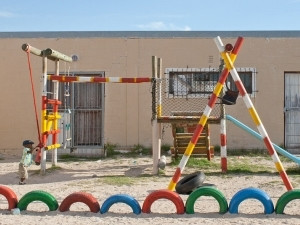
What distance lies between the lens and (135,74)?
14.3 meters

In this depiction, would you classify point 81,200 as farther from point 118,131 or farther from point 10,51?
point 10,51

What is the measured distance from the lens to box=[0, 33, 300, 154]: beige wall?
46.5 feet

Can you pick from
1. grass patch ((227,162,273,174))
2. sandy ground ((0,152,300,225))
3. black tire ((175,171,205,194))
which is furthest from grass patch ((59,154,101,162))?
black tire ((175,171,205,194))

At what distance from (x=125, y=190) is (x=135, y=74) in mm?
6312

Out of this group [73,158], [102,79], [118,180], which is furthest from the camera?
[73,158]

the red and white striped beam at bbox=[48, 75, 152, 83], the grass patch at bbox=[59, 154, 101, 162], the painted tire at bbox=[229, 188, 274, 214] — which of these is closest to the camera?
the painted tire at bbox=[229, 188, 274, 214]

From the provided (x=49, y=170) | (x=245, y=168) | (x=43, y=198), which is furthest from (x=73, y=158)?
(x=43, y=198)

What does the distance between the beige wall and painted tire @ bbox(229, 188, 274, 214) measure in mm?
7830

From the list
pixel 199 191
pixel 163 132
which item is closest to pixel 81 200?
pixel 199 191

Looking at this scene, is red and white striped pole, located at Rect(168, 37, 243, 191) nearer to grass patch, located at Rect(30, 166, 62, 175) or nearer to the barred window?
grass patch, located at Rect(30, 166, 62, 175)

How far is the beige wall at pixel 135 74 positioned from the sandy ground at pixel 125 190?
3.75 ft

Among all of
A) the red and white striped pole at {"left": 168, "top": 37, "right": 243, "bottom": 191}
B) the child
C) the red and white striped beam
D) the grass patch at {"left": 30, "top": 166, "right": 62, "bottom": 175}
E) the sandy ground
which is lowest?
the sandy ground

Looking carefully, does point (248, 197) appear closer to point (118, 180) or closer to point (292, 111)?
point (118, 180)

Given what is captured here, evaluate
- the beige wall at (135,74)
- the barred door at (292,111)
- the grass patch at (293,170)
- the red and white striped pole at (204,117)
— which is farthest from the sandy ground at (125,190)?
the barred door at (292,111)
